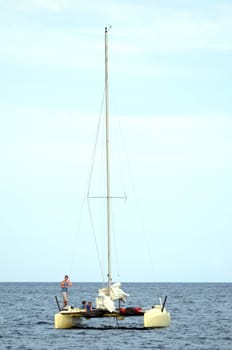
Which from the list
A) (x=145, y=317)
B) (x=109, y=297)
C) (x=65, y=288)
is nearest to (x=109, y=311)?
(x=109, y=297)

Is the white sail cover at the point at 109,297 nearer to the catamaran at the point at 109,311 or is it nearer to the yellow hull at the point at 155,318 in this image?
the catamaran at the point at 109,311

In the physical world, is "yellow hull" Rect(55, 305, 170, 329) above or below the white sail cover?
below

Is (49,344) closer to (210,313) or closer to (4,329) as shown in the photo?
(4,329)

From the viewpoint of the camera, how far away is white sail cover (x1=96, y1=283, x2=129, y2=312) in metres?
47.6

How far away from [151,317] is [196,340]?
269 cm

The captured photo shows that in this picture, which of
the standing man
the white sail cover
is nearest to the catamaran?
the white sail cover

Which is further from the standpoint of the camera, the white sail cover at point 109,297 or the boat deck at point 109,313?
the white sail cover at point 109,297

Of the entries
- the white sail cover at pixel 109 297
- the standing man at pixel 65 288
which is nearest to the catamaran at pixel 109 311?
the white sail cover at pixel 109 297

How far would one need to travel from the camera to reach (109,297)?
48562 millimetres

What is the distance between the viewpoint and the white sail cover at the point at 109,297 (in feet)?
156

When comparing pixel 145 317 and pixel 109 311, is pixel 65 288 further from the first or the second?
pixel 145 317

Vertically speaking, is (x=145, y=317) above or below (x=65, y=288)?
below

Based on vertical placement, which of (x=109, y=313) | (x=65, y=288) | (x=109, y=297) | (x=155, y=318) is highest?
(x=65, y=288)

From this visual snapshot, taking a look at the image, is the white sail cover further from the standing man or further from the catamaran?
the standing man
